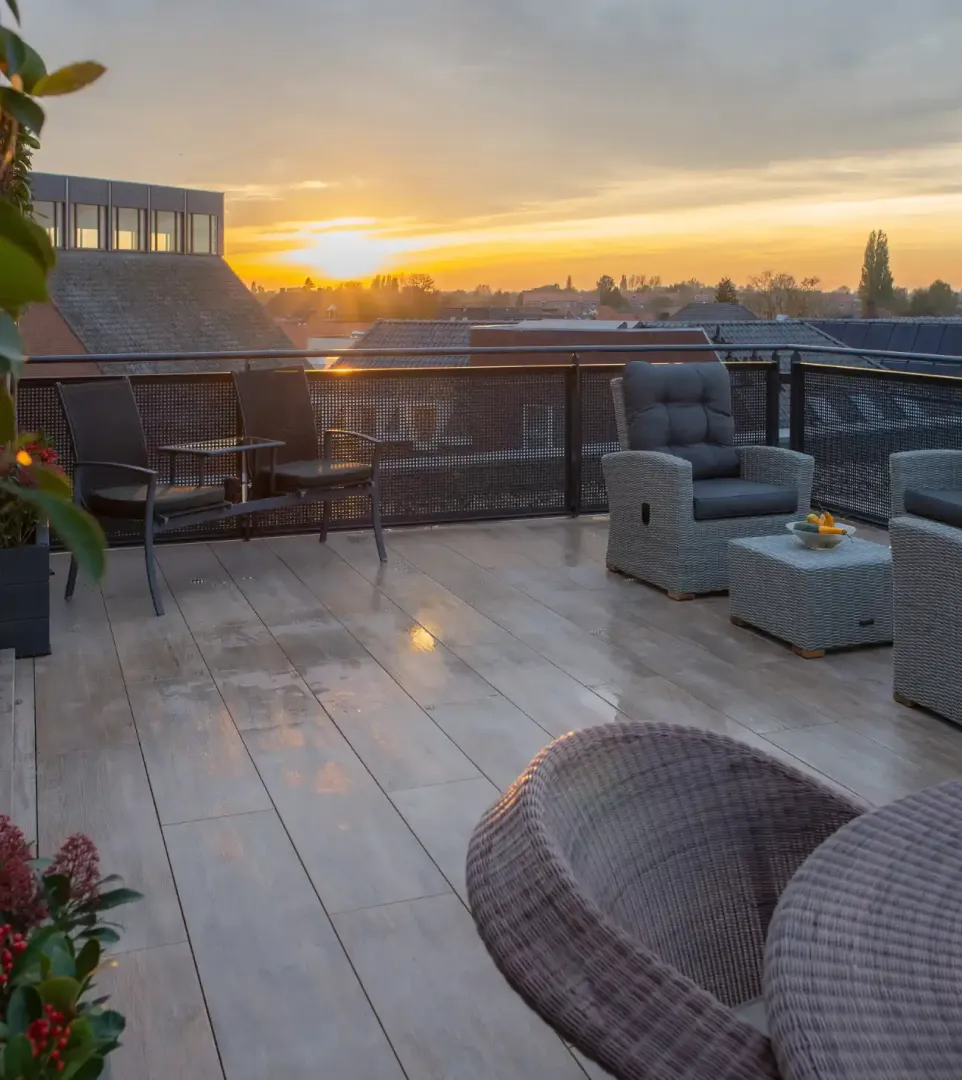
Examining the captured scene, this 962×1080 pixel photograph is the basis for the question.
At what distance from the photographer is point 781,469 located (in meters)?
5.25

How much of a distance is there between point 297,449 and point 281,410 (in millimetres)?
201

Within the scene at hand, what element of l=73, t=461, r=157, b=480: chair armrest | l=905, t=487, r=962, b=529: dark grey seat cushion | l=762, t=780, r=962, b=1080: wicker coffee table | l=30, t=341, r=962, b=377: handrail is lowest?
l=762, t=780, r=962, b=1080: wicker coffee table

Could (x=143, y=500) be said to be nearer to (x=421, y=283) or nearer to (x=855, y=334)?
(x=421, y=283)

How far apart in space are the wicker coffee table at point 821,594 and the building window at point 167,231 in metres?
9.01

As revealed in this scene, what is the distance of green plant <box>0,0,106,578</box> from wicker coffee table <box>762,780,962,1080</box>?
66 cm

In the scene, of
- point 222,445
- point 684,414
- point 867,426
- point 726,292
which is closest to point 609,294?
point 726,292

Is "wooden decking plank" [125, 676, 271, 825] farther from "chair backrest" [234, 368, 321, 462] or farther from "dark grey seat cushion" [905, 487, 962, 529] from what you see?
"dark grey seat cushion" [905, 487, 962, 529]

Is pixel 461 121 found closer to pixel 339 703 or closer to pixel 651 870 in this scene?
pixel 339 703

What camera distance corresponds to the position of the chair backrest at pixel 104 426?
5000mm


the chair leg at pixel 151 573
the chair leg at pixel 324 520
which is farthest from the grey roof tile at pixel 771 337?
the chair leg at pixel 151 573

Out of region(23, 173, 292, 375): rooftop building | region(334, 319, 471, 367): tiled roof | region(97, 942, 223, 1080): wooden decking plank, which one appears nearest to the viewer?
region(97, 942, 223, 1080): wooden decking plank

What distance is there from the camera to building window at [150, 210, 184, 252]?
11.9 m

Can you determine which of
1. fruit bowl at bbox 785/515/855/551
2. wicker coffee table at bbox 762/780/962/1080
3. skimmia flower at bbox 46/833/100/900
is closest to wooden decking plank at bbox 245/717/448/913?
skimmia flower at bbox 46/833/100/900

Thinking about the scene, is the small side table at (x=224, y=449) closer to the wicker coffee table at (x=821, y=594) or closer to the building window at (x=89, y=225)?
the wicker coffee table at (x=821, y=594)
